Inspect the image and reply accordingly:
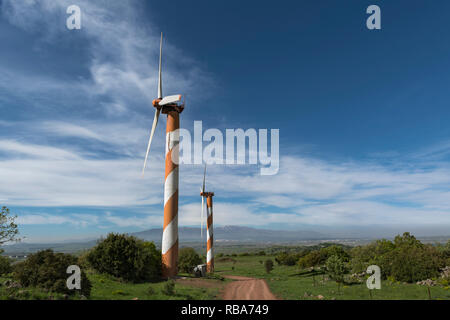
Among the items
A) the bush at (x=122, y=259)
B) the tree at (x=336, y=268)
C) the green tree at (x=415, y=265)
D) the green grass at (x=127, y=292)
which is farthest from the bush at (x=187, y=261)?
the green tree at (x=415, y=265)

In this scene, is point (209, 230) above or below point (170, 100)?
below

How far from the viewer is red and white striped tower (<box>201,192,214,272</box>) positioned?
5267cm

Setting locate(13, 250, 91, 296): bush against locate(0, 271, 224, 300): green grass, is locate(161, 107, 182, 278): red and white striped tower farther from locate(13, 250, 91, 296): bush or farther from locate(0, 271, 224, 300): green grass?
locate(13, 250, 91, 296): bush

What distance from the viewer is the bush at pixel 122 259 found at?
27359 mm

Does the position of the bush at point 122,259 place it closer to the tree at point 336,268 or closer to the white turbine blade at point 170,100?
the white turbine blade at point 170,100

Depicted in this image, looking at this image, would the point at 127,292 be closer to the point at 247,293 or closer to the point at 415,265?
the point at 247,293

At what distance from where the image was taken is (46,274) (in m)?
18.9

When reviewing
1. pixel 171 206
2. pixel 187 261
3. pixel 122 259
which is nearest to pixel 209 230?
pixel 187 261

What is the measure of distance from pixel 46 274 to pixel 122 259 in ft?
31.4

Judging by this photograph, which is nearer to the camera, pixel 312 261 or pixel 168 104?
pixel 168 104
